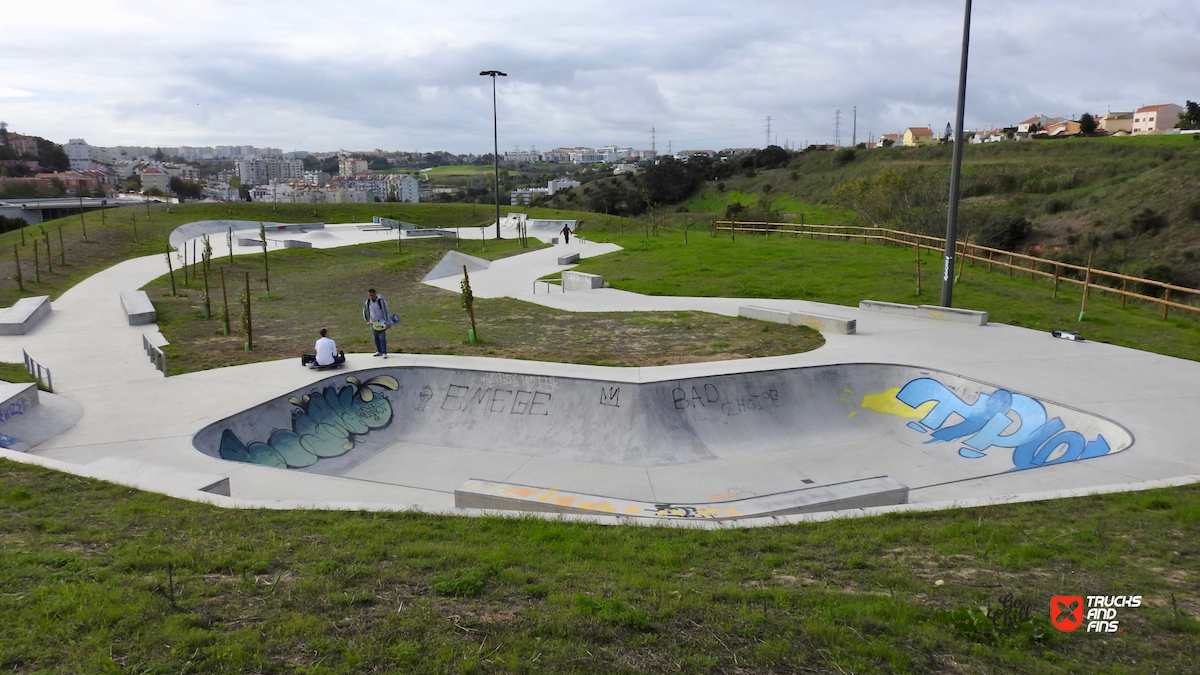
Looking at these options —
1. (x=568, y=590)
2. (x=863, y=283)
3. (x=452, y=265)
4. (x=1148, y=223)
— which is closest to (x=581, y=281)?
(x=452, y=265)

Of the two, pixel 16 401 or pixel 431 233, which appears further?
pixel 431 233

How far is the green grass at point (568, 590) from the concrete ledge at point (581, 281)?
58.6ft

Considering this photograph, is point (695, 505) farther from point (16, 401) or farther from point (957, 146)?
point (957, 146)

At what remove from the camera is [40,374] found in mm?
12766

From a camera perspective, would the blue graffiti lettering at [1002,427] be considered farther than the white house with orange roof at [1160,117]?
No

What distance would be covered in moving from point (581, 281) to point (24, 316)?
1583cm

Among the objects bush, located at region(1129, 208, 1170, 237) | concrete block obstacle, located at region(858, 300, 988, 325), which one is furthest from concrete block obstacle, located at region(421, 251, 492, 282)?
bush, located at region(1129, 208, 1170, 237)

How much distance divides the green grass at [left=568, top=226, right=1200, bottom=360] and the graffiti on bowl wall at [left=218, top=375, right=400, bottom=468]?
12.6 meters

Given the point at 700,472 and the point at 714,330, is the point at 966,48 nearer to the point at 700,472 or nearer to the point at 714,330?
the point at 714,330

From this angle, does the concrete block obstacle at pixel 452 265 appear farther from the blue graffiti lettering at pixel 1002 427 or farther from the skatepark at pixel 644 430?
the blue graffiti lettering at pixel 1002 427

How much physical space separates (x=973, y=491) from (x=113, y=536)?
969 centimetres

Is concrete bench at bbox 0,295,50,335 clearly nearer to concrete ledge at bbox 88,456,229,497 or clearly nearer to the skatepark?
the skatepark

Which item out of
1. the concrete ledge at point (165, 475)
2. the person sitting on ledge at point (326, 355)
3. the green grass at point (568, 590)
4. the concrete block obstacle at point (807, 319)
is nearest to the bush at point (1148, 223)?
the concrete block obstacle at point (807, 319)

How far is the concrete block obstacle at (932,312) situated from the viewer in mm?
17203
